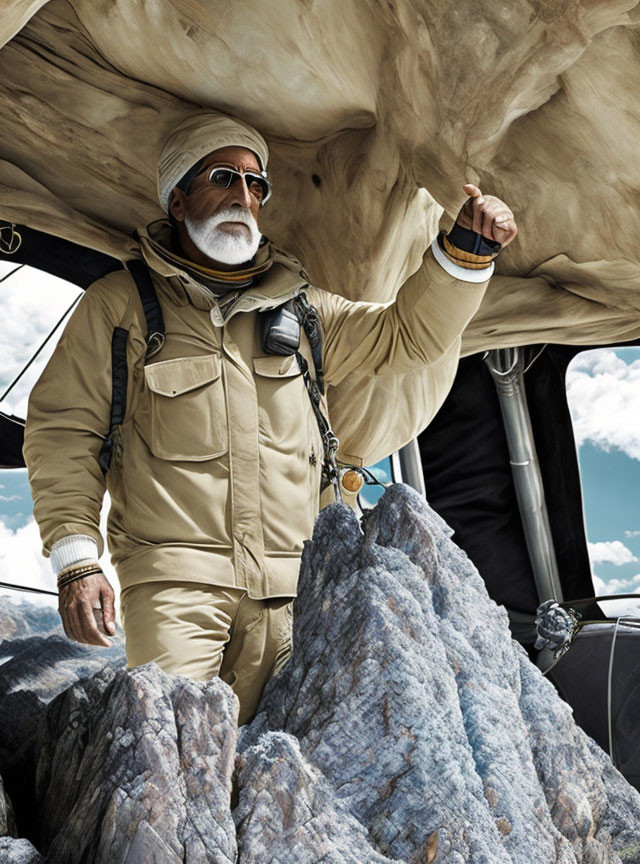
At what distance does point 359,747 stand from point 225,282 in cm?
100

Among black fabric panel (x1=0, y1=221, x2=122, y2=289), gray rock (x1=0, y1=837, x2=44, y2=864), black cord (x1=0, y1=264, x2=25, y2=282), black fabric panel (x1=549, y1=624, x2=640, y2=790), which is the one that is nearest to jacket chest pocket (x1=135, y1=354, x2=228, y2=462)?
gray rock (x1=0, y1=837, x2=44, y2=864)

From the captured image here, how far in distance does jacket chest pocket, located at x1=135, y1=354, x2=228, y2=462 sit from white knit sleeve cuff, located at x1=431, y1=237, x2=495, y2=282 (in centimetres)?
49

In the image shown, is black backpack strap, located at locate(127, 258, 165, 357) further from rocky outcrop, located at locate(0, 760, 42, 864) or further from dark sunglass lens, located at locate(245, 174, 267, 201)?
rocky outcrop, located at locate(0, 760, 42, 864)

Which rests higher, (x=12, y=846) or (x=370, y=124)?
(x=370, y=124)

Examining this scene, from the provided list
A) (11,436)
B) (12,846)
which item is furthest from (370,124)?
(12,846)

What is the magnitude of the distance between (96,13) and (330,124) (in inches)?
22.8

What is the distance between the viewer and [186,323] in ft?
6.93

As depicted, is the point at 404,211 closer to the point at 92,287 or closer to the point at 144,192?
the point at 144,192

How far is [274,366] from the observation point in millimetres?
2129

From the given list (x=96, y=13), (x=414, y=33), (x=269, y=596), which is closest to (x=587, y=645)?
(x=269, y=596)

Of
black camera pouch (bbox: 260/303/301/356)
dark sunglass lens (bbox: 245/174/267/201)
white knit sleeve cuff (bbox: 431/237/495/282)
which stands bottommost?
black camera pouch (bbox: 260/303/301/356)

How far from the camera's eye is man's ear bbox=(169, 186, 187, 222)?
87.3 inches

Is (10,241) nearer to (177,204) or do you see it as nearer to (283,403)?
(177,204)

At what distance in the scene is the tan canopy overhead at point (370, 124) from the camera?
2.13 meters
